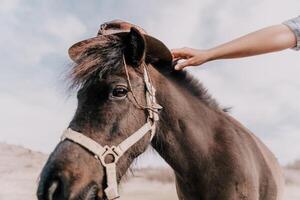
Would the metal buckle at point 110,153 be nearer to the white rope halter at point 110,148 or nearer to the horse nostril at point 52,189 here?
the white rope halter at point 110,148

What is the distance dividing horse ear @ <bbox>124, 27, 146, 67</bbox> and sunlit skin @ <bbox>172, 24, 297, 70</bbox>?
0.51 m

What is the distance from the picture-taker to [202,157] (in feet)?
13.2

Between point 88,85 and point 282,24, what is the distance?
1.72 meters

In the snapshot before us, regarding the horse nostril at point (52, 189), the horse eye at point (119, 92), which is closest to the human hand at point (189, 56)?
the horse eye at point (119, 92)

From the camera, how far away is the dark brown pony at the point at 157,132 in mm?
3277

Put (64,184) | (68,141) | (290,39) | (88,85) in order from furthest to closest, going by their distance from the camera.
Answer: (290,39), (88,85), (68,141), (64,184)

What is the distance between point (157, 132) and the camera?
388 cm

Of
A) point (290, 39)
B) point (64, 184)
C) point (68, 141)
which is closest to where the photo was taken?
point (64, 184)

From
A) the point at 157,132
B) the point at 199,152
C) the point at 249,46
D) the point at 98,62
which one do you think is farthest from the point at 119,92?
the point at 249,46

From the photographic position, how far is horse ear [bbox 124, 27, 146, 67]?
3701mm

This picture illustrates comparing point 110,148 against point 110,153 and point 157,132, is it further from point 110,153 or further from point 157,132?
point 157,132

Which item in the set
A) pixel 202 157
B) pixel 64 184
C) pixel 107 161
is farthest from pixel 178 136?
pixel 64 184

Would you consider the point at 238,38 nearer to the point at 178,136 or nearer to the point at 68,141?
the point at 178,136

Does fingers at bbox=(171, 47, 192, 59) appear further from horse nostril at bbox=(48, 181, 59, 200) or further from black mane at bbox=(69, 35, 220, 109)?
horse nostril at bbox=(48, 181, 59, 200)
